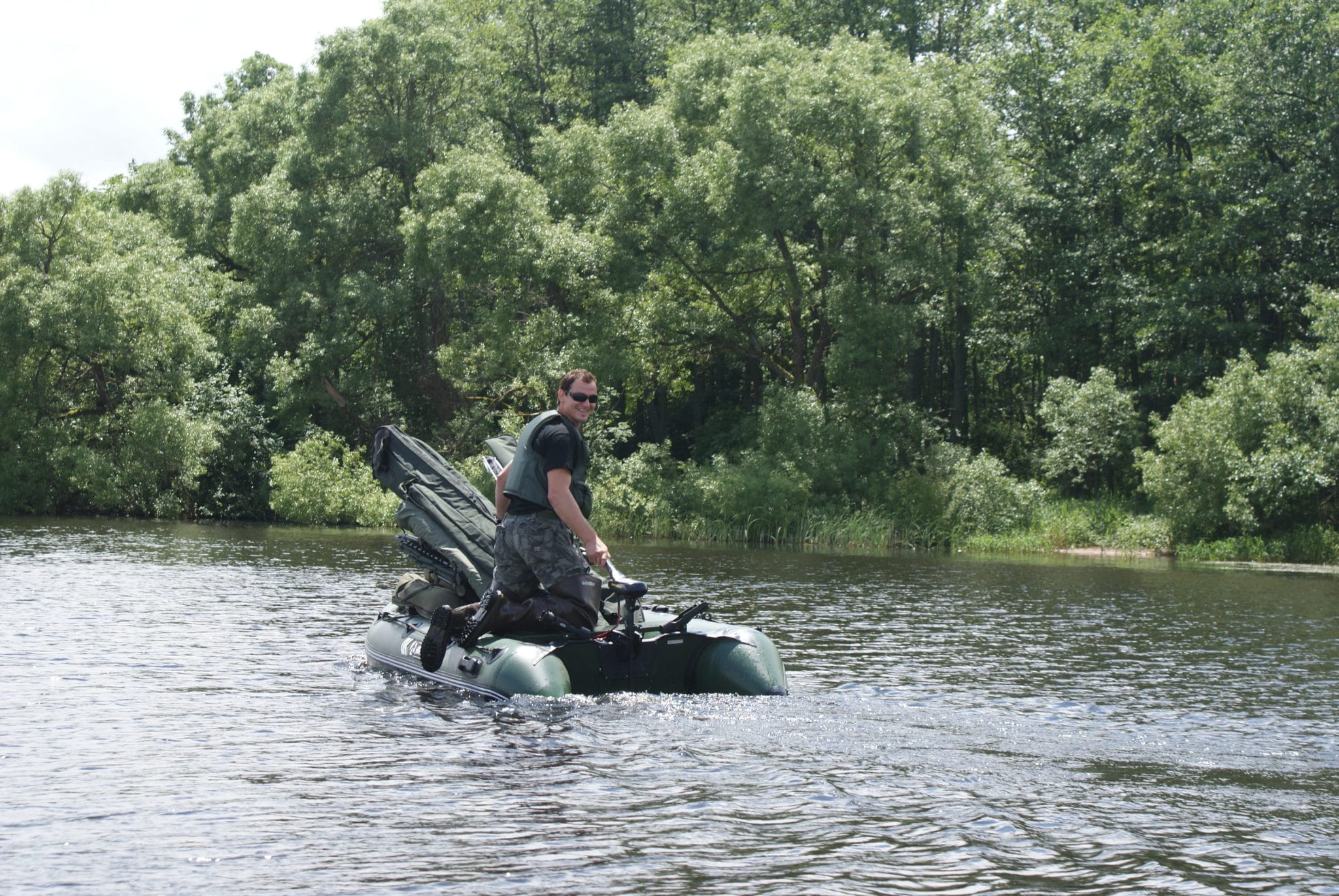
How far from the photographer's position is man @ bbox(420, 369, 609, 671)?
8688mm

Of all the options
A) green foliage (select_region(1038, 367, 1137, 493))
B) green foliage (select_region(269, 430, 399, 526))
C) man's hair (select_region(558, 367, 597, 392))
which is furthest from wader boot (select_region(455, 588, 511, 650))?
green foliage (select_region(1038, 367, 1137, 493))

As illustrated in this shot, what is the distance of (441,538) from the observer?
33.0 feet

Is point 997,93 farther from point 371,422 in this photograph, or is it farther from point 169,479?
point 169,479

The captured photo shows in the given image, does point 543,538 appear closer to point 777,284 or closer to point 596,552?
point 596,552

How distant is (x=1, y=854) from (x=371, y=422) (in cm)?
3510

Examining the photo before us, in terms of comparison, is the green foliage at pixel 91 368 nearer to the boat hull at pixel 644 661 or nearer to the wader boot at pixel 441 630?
the wader boot at pixel 441 630

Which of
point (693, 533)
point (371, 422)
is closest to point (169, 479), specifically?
point (371, 422)

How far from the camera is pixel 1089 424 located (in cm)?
3359

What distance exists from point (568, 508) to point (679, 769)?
209cm

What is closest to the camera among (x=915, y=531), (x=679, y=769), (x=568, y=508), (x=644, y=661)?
(x=679, y=769)

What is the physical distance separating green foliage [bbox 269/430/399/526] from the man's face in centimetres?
2576

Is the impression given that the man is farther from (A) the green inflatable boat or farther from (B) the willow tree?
(B) the willow tree

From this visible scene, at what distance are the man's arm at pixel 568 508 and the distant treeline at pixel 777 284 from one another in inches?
878

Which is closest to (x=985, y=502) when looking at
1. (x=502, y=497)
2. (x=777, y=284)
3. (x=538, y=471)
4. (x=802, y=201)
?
(x=777, y=284)
